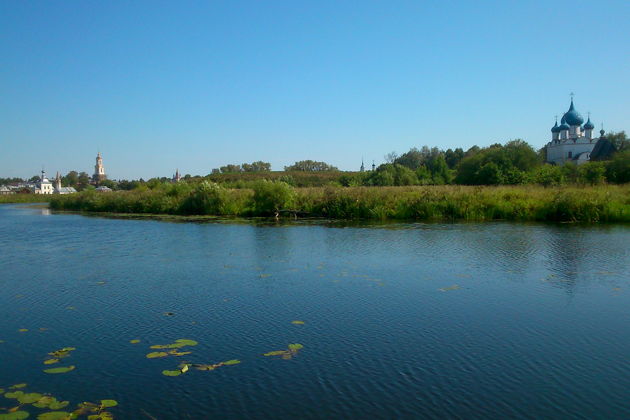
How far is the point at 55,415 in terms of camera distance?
21.2 ft

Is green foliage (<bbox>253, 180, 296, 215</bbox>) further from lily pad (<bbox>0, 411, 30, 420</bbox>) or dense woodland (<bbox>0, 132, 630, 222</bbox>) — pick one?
lily pad (<bbox>0, 411, 30, 420</bbox>)

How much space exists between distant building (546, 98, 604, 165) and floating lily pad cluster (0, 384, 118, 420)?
94.3 metres

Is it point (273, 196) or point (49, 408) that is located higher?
point (273, 196)

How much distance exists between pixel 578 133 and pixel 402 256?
91892 millimetres

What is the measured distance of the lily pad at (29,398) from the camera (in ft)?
22.7

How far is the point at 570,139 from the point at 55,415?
10049cm

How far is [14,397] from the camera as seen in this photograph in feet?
23.1

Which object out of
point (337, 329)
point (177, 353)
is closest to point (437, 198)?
point (337, 329)

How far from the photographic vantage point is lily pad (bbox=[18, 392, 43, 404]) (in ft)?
22.7

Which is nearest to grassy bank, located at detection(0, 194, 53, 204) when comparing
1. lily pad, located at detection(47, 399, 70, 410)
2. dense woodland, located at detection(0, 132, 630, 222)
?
dense woodland, located at detection(0, 132, 630, 222)

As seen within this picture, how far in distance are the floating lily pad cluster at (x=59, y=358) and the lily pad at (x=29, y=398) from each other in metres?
→ 0.83

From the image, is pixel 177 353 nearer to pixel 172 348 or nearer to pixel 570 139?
pixel 172 348

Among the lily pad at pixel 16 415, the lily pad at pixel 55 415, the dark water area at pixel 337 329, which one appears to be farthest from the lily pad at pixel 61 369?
the lily pad at pixel 55 415

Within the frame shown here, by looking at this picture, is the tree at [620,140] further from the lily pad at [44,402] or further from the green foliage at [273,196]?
the lily pad at [44,402]
